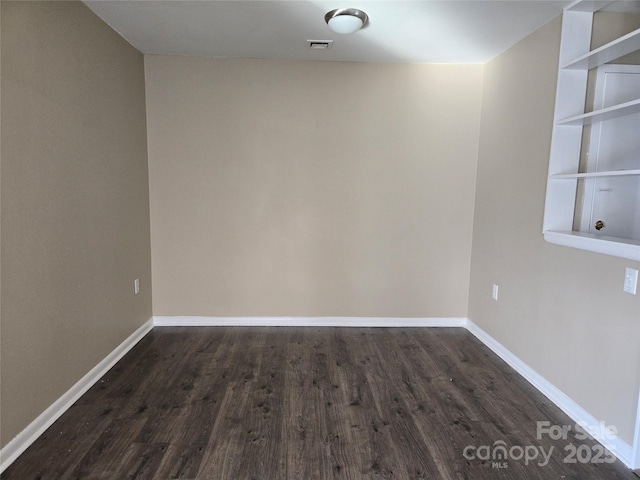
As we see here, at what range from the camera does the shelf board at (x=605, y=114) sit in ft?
5.99

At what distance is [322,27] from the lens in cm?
258

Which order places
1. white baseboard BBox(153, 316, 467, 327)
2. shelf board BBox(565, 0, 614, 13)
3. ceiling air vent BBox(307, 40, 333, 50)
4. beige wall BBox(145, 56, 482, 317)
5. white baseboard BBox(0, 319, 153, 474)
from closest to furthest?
white baseboard BBox(0, 319, 153, 474) < shelf board BBox(565, 0, 614, 13) < ceiling air vent BBox(307, 40, 333, 50) < beige wall BBox(145, 56, 482, 317) < white baseboard BBox(153, 316, 467, 327)

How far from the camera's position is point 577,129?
2.31 m

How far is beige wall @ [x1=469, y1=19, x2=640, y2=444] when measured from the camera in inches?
74.8

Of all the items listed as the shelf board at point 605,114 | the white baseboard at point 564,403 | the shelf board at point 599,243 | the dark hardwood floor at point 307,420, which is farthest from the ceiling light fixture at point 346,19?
the white baseboard at point 564,403

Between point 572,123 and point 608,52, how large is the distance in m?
0.40

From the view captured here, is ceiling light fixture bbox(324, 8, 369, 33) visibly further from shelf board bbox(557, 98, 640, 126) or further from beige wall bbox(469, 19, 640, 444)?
shelf board bbox(557, 98, 640, 126)

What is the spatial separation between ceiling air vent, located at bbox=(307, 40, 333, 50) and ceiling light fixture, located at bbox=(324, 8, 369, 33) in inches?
14.3

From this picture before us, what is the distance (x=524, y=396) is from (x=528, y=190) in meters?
1.42

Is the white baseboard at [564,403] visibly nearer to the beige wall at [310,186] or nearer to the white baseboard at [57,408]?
the beige wall at [310,186]

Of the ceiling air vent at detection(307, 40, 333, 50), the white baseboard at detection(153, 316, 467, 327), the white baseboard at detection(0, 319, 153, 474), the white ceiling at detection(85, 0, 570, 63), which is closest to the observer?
the white baseboard at detection(0, 319, 153, 474)

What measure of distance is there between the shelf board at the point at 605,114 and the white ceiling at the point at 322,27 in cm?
71

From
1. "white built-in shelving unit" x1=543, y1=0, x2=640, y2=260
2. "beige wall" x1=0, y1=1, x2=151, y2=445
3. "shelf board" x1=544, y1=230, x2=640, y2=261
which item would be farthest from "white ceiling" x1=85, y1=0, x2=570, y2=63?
"shelf board" x1=544, y1=230, x2=640, y2=261

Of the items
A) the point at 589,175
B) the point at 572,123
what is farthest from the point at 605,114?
the point at 589,175
